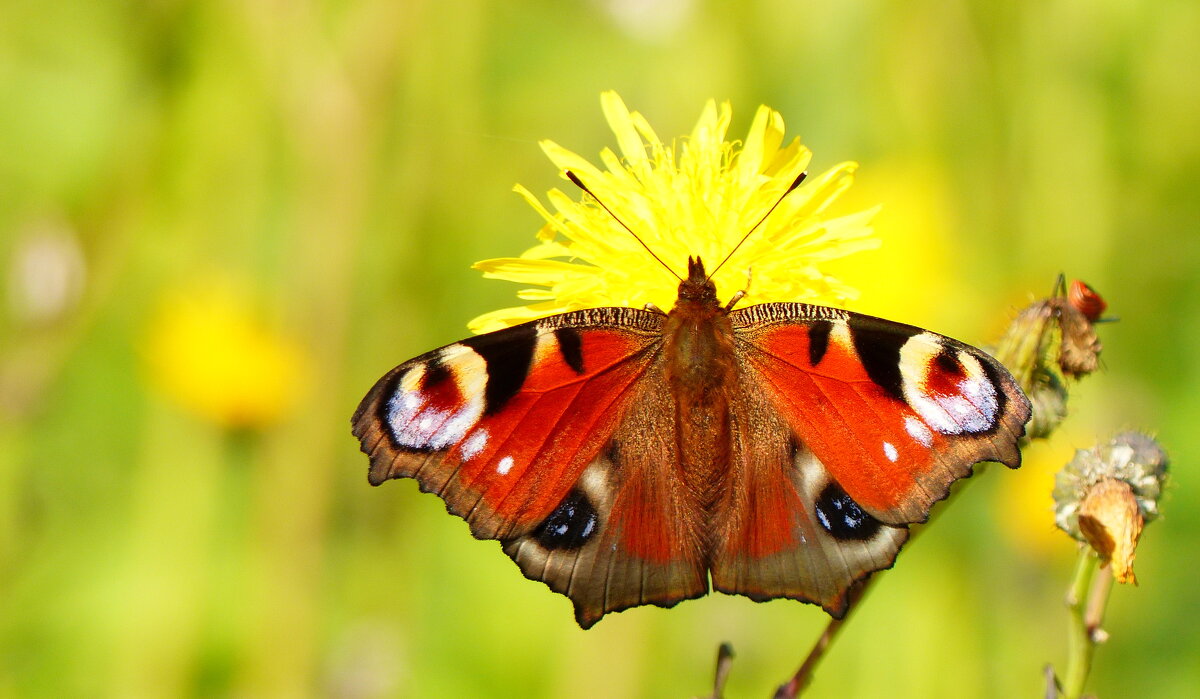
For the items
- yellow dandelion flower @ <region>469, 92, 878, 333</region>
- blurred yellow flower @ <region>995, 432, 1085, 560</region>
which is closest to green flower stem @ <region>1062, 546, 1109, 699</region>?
yellow dandelion flower @ <region>469, 92, 878, 333</region>

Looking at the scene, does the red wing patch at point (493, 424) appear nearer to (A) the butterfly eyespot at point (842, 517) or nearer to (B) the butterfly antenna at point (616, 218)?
(B) the butterfly antenna at point (616, 218)

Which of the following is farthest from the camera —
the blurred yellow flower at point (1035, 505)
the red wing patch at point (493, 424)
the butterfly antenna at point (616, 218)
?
the blurred yellow flower at point (1035, 505)

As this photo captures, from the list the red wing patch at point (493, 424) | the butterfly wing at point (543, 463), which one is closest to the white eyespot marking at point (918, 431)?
the butterfly wing at point (543, 463)

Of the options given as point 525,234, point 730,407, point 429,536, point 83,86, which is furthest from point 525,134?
point 730,407

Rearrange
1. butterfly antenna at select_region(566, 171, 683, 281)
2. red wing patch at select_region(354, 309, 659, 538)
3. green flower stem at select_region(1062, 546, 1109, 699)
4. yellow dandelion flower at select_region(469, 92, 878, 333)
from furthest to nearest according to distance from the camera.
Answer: yellow dandelion flower at select_region(469, 92, 878, 333)
butterfly antenna at select_region(566, 171, 683, 281)
red wing patch at select_region(354, 309, 659, 538)
green flower stem at select_region(1062, 546, 1109, 699)

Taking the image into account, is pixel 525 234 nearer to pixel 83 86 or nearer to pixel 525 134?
pixel 525 134

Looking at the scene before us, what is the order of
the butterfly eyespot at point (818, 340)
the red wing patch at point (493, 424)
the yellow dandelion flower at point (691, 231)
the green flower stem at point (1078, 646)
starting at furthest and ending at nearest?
the yellow dandelion flower at point (691, 231)
the butterfly eyespot at point (818, 340)
the red wing patch at point (493, 424)
the green flower stem at point (1078, 646)

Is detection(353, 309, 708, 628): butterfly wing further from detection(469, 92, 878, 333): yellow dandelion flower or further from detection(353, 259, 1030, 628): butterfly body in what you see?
detection(469, 92, 878, 333): yellow dandelion flower

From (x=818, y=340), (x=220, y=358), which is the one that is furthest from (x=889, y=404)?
(x=220, y=358)
